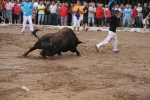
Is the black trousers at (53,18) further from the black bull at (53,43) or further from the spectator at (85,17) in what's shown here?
the black bull at (53,43)

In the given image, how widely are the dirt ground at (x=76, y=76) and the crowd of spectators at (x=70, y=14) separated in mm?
11613

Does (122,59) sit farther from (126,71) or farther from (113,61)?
(126,71)

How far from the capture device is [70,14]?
27.2 meters

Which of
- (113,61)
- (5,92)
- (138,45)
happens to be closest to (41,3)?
(138,45)

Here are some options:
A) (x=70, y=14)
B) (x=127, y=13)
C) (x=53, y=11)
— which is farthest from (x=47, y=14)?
(x=127, y=13)

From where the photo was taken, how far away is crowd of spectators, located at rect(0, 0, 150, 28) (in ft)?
85.4

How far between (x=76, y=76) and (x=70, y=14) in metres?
17.7

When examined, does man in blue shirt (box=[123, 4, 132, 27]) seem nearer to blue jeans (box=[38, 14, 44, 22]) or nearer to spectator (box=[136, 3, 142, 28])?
spectator (box=[136, 3, 142, 28])

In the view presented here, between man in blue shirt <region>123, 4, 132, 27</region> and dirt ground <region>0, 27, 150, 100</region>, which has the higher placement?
man in blue shirt <region>123, 4, 132, 27</region>

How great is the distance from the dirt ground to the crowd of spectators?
38.1ft

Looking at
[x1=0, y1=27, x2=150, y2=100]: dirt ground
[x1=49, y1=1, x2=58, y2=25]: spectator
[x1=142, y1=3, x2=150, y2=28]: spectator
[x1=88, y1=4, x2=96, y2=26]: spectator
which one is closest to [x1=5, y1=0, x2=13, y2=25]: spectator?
[x1=49, y1=1, x2=58, y2=25]: spectator

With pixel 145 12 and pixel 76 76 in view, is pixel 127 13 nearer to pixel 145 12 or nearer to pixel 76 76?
pixel 145 12

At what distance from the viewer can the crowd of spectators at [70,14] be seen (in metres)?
26.0

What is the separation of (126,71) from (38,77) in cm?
279
